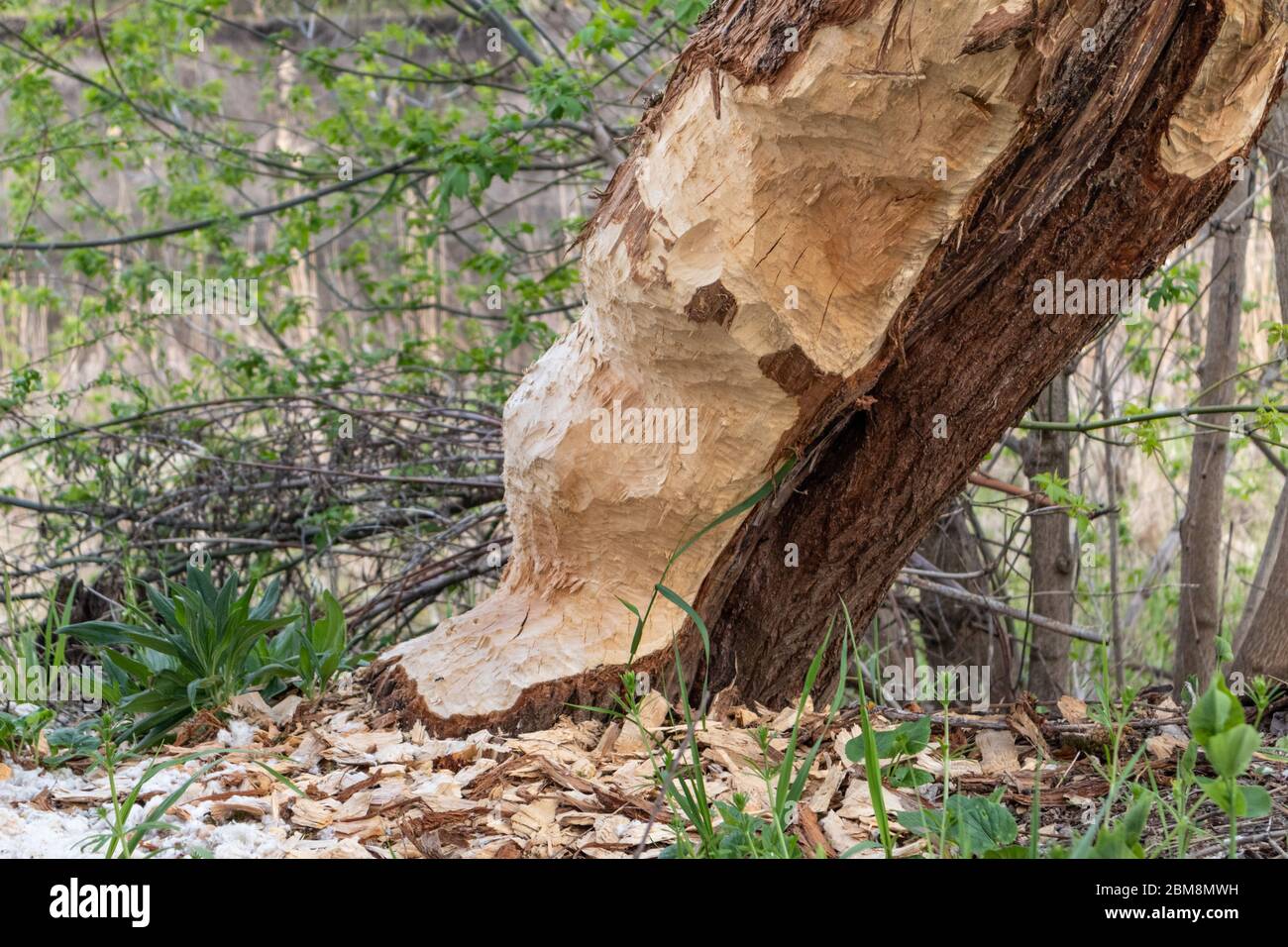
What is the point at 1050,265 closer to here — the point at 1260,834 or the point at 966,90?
the point at 966,90

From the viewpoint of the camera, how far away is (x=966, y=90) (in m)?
1.82

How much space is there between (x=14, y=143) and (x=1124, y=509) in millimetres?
5769

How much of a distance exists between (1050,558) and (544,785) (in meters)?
3.13

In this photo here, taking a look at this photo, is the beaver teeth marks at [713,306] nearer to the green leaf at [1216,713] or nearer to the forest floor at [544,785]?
the forest floor at [544,785]

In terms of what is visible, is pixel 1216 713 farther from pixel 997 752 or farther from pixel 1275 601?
pixel 1275 601

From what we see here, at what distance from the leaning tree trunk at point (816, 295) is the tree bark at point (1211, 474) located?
2449 mm

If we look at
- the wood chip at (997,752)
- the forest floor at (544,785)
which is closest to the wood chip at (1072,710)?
the forest floor at (544,785)

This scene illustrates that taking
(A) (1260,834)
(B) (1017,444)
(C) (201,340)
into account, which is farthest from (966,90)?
(C) (201,340)

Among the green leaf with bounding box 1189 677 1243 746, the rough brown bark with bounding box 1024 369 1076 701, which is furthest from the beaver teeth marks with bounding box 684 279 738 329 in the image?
the rough brown bark with bounding box 1024 369 1076 701

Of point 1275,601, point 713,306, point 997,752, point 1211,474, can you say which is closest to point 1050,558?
point 1211,474

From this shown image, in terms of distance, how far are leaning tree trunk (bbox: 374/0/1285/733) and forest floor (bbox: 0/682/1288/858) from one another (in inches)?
6.7

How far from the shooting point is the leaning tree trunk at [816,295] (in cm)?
184

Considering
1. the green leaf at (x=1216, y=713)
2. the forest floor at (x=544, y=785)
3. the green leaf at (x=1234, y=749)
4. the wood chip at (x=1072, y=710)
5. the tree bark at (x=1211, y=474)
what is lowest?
the forest floor at (x=544, y=785)

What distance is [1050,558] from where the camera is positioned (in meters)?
4.63
